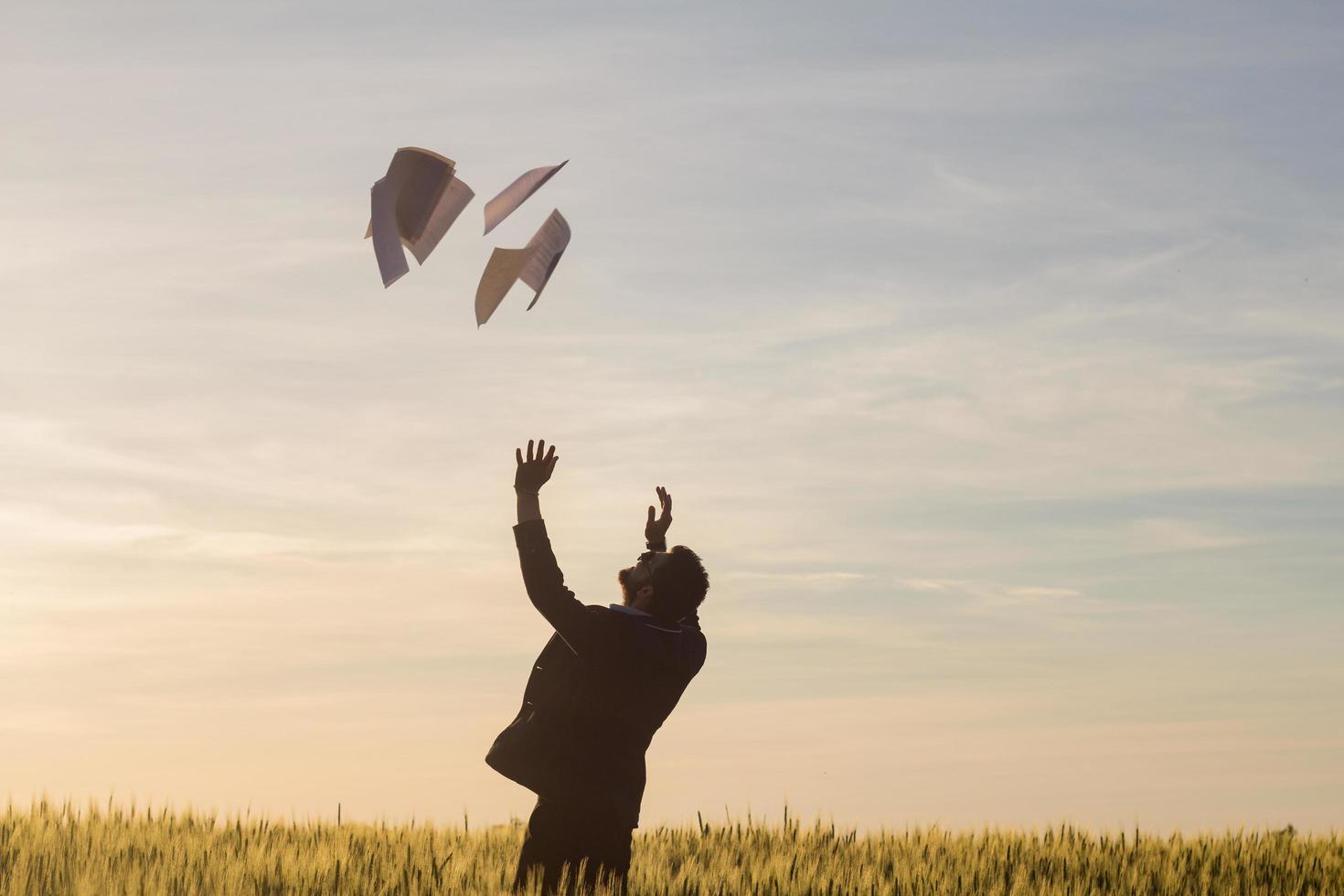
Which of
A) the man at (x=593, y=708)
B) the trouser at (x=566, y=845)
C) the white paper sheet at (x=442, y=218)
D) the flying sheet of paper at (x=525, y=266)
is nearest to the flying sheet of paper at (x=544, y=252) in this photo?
the flying sheet of paper at (x=525, y=266)

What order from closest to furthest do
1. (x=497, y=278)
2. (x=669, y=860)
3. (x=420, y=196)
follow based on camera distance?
(x=497, y=278) < (x=420, y=196) < (x=669, y=860)

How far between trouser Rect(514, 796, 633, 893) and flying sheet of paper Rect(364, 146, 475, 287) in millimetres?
3354

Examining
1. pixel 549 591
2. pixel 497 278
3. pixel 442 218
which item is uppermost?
pixel 442 218

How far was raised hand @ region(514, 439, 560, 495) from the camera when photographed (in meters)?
6.87

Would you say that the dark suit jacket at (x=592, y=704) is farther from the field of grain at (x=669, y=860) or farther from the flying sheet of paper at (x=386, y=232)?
the flying sheet of paper at (x=386, y=232)

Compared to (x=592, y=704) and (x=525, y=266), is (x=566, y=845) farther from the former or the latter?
(x=525, y=266)

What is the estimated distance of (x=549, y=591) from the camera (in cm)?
665

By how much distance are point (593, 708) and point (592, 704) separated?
21 mm

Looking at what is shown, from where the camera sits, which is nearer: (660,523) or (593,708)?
(593,708)

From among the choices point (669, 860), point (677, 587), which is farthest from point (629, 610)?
point (669, 860)

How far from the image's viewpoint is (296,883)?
804cm

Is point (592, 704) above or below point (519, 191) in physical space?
below

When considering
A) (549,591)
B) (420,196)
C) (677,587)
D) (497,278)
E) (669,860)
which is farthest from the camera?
(669,860)

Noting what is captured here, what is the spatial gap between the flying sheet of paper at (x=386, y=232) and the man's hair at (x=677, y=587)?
96.2 inches
